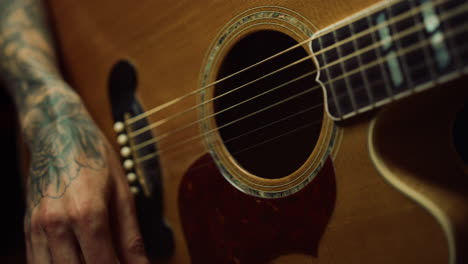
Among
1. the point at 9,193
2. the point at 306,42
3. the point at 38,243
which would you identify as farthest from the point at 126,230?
the point at 9,193

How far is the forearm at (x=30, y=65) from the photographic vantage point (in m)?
0.77

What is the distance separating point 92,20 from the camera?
845 millimetres

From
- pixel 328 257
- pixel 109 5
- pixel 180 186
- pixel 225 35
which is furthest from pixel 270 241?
pixel 109 5

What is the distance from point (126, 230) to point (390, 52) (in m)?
0.49

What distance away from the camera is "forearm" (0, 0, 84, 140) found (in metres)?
0.77

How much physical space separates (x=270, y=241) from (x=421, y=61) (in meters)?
0.33

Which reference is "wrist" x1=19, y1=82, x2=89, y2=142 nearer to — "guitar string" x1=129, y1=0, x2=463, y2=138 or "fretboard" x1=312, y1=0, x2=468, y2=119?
"guitar string" x1=129, y1=0, x2=463, y2=138

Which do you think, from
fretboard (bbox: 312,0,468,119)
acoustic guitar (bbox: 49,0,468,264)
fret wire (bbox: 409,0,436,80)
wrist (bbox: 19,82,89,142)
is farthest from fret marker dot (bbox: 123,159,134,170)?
fret wire (bbox: 409,0,436,80)

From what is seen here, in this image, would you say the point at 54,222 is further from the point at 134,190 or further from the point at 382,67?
the point at 382,67

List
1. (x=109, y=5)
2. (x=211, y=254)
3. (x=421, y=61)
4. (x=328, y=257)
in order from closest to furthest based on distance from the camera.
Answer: (x=421, y=61)
(x=328, y=257)
(x=211, y=254)
(x=109, y=5)

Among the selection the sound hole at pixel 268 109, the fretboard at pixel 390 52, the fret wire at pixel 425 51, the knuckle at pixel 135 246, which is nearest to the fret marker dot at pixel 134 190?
the knuckle at pixel 135 246

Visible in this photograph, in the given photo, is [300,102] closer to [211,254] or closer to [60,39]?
[211,254]

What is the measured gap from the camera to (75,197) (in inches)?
24.1

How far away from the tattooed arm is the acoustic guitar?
72 millimetres
